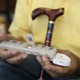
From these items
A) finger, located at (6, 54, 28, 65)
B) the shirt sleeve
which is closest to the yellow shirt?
the shirt sleeve

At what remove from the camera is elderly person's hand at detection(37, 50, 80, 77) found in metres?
0.80

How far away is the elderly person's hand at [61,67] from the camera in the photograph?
2.63 feet

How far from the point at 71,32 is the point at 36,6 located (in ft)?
0.63

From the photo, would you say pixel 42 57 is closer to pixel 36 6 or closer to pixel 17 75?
pixel 17 75

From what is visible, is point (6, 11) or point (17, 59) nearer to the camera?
point (17, 59)

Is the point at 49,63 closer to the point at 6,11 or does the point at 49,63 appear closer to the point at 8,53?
the point at 8,53

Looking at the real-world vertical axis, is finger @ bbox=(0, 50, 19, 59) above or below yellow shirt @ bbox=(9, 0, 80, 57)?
below

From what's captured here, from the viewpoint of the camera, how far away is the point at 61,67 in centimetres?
82

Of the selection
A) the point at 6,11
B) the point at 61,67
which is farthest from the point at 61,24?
the point at 6,11

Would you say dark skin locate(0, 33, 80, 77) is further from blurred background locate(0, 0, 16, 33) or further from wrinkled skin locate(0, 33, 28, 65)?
blurred background locate(0, 0, 16, 33)

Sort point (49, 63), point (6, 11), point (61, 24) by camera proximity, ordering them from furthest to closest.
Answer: point (6, 11) → point (61, 24) → point (49, 63)


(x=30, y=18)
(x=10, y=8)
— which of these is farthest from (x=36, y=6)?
(x=10, y=8)

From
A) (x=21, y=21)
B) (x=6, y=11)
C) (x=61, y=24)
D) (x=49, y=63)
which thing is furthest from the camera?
(x=6, y=11)

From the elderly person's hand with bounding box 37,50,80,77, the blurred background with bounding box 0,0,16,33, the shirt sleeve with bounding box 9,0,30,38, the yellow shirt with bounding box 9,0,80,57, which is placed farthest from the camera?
the blurred background with bounding box 0,0,16,33
